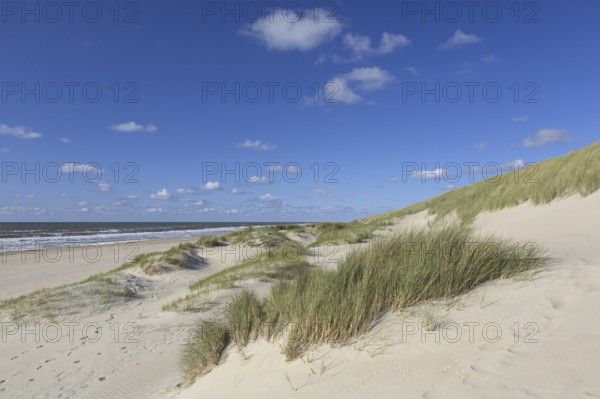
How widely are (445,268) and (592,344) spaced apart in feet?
5.42

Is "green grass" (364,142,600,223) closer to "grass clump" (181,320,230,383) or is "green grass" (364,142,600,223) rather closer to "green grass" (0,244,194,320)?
"grass clump" (181,320,230,383)

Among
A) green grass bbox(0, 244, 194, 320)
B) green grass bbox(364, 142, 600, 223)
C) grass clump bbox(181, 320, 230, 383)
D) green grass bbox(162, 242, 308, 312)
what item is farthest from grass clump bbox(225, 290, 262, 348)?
green grass bbox(364, 142, 600, 223)

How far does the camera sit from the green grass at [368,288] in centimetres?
415

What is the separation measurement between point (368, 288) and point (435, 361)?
46.5 inches

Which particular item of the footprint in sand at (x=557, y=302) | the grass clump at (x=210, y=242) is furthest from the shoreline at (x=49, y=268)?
the footprint in sand at (x=557, y=302)

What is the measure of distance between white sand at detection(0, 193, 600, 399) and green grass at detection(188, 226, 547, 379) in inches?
6.8

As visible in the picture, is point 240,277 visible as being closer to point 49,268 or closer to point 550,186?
point 550,186

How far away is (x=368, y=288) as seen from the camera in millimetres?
4438

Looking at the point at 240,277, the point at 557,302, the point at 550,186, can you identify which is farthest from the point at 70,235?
the point at 557,302

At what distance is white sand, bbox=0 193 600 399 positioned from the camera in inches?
118

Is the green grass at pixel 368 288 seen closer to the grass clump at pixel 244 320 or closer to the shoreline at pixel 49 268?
the grass clump at pixel 244 320

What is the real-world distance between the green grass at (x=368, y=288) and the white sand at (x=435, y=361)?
172 millimetres

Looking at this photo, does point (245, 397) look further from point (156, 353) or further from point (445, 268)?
point (156, 353)

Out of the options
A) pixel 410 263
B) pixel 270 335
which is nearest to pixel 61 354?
pixel 270 335
